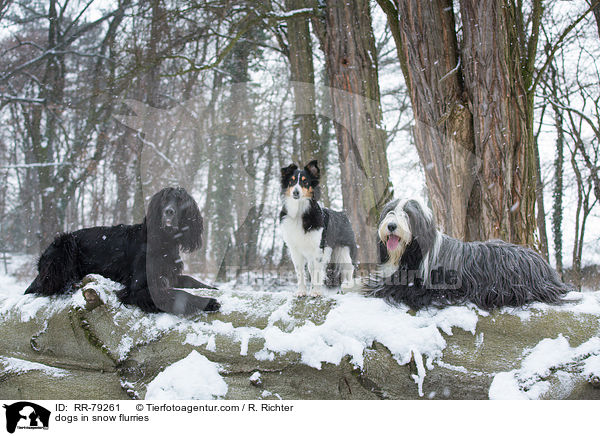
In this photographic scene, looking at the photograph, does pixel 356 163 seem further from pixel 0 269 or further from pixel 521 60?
pixel 0 269

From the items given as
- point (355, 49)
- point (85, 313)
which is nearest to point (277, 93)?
point (355, 49)

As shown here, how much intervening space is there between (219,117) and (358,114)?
6827 mm

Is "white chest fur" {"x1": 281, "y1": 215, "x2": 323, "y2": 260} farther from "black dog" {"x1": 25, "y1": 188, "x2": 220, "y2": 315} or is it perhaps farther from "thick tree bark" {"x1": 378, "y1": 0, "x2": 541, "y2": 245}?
"thick tree bark" {"x1": 378, "y1": 0, "x2": 541, "y2": 245}

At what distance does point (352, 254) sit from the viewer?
18.1 feet

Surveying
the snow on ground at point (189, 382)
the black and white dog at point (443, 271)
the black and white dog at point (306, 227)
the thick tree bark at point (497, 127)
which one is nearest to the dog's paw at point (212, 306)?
the snow on ground at point (189, 382)

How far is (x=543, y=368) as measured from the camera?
3580mm

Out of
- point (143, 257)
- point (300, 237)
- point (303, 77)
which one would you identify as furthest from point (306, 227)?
point (303, 77)

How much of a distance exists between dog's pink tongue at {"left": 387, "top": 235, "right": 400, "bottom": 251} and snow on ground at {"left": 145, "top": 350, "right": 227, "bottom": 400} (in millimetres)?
1771

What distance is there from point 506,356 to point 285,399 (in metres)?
A: 1.77

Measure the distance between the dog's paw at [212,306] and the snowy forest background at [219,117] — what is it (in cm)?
353

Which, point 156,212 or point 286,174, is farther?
point 286,174

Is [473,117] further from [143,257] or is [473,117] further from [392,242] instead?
[143,257]
